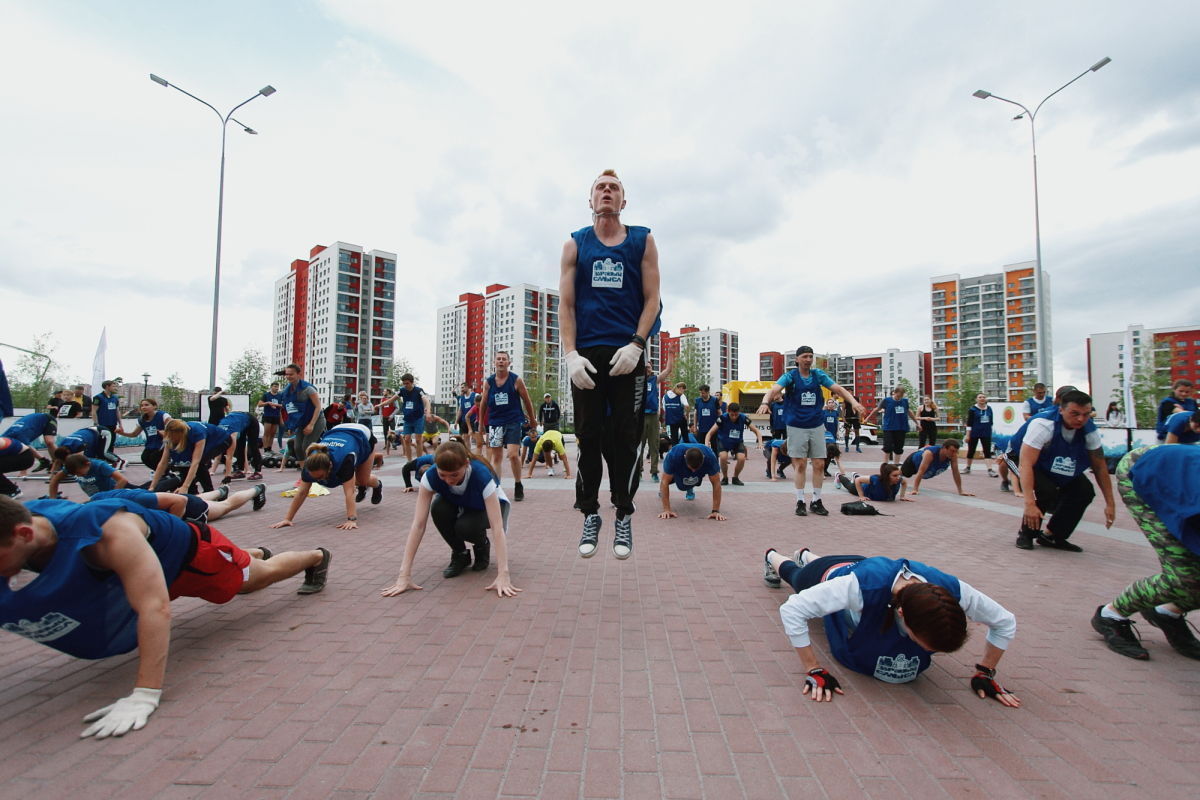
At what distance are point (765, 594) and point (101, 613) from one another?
3.78m

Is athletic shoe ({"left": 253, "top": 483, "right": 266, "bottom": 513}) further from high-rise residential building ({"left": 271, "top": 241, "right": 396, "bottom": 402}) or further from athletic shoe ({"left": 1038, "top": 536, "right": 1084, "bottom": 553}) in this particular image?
high-rise residential building ({"left": 271, "top": 241, "right": 396, "bottom": 402})

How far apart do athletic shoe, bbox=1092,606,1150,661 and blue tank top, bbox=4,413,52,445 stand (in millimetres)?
11732

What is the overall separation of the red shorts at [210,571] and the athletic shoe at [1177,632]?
5251mm

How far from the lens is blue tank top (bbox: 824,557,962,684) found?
8.14ft

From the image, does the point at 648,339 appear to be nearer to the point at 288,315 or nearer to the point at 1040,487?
the point at 1040,487

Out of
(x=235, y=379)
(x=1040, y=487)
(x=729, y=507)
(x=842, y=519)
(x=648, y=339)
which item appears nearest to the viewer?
(x=648, y=339)

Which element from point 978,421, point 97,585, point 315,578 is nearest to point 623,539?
point 315,578

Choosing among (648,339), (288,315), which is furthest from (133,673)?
(288,315)

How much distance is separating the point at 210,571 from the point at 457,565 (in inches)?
74.5

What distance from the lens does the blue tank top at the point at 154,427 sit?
8523mm

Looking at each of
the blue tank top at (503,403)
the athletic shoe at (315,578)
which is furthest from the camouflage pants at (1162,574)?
the blue tank top at (503,403)

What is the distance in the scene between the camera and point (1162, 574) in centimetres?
305

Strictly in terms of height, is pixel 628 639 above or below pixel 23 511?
below

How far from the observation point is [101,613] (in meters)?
2.41
